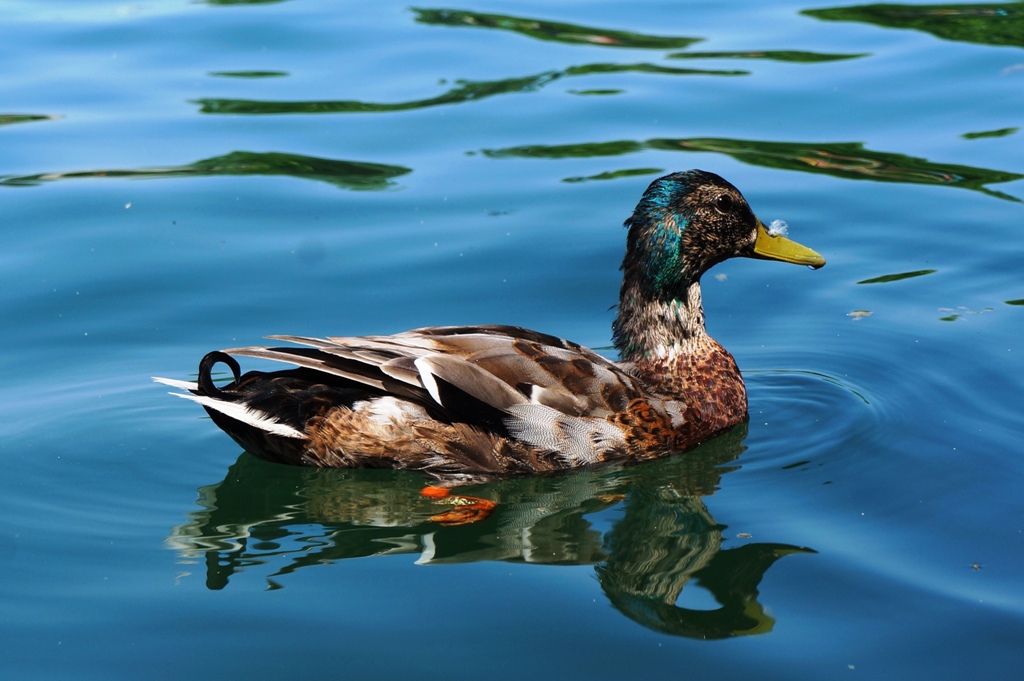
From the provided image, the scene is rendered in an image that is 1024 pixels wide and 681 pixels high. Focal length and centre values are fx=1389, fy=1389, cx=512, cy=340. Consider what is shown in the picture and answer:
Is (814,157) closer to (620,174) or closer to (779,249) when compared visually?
(620,174)

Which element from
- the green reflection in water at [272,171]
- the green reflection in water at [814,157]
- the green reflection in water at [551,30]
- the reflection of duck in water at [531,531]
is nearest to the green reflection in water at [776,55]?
the green reflection in water at [551,30]

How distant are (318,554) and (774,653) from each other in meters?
1.85

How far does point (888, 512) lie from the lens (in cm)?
585

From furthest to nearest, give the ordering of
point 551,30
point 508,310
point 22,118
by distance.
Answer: point 551,30, point 22,118, point 508,310

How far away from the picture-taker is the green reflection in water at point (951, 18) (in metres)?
13.1

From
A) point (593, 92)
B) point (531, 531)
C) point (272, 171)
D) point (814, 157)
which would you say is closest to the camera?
point (531, 531)

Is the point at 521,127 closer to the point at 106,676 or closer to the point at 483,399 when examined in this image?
the point at 483,399

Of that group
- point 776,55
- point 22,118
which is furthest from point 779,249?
point 22,118

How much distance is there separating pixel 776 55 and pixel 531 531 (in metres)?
8.05

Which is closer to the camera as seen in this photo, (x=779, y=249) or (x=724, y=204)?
(x=724, y=204)

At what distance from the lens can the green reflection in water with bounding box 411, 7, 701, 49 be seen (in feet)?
43.3

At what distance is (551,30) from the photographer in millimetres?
13461

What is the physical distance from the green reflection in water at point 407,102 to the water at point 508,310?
5 cm

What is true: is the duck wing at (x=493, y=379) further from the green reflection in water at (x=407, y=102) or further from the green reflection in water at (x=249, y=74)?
the green reflection in water at (x=249, y=74)
